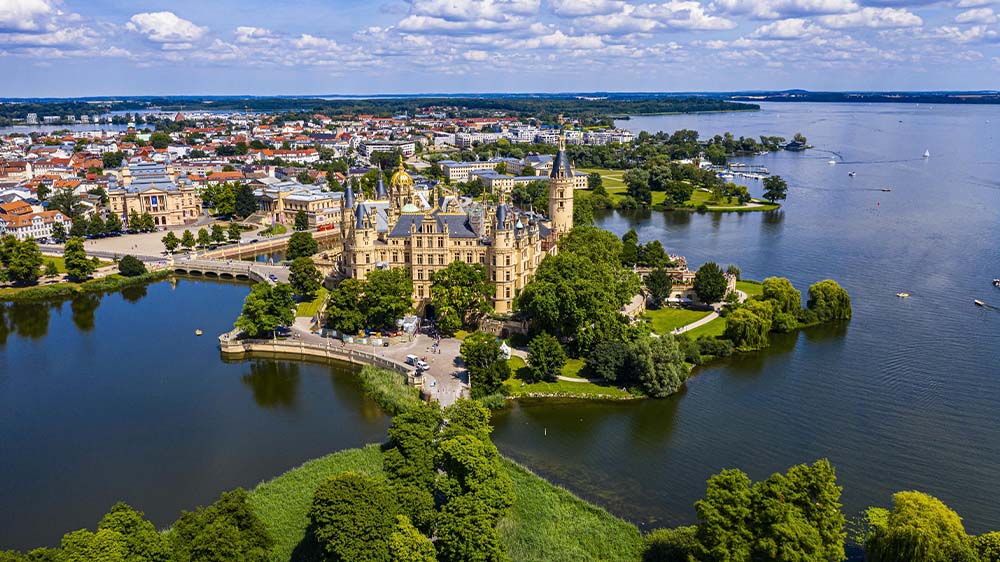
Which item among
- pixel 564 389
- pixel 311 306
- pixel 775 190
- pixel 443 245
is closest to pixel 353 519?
pixel 564 389

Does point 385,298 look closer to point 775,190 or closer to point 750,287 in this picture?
point 750,287

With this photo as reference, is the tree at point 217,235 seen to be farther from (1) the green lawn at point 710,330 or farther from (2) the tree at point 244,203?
(1) the green lawn at point 710,330

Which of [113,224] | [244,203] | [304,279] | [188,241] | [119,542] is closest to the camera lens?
[119,542]

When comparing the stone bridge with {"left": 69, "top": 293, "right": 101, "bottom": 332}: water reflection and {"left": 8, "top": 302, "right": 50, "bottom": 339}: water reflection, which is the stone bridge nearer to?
{"left": 69, "top": 293, "right": 101, "bottom": 332}: water reflection

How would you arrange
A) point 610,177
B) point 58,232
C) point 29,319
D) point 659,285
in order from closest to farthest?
1. point 659,285
2. point 29,319
3. point 58,232
4. point 610,177

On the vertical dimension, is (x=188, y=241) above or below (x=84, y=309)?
above

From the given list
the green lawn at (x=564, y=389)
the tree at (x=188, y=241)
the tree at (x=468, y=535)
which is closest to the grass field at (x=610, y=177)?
the tree at (x=188, y=241)

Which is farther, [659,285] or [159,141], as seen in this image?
[159,141]
